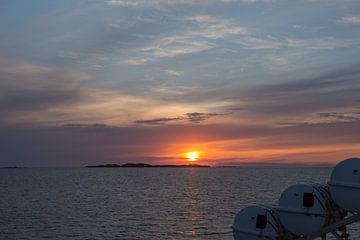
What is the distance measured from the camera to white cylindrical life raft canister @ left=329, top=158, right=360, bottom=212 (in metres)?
16.0

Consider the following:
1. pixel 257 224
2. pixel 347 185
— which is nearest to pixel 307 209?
pixel 347 185

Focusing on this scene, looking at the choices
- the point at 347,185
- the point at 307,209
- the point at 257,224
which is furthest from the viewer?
the point at 257,224

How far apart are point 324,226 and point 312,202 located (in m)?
0.88

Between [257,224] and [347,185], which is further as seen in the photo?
[257,224]

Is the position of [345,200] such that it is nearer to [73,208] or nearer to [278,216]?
[278,216]

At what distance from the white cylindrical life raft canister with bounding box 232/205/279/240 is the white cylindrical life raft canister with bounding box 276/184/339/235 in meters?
0.55

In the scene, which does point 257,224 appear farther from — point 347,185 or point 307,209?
point 347,185

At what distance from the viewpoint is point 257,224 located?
1853 centimetres

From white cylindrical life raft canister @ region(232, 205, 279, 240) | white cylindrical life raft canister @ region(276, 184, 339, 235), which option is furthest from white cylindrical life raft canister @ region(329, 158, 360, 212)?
white cylindrical life raft canister @ region(232, 205, 279, 240)

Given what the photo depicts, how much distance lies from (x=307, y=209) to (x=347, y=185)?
5.76ft

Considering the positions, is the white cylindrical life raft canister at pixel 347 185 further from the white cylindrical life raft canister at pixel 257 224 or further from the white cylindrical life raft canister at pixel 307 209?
→ the white cylindrical life raft canister at pixel 257 224

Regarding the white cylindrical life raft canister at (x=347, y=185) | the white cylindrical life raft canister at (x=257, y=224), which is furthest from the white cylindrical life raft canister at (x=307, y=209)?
the white cylindrical life raft canister at (x=347, y=185)

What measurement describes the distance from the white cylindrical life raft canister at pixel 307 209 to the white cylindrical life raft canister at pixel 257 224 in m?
0.55

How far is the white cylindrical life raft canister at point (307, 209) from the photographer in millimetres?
17172
